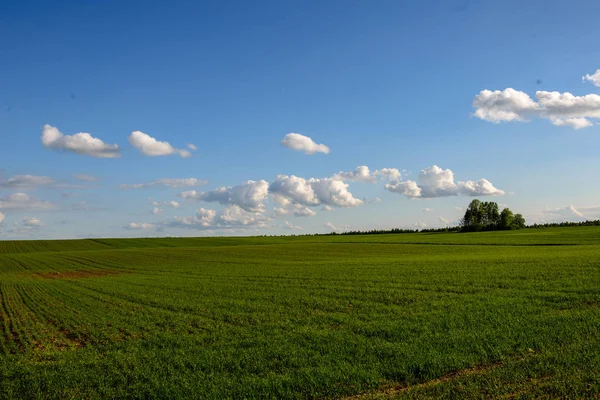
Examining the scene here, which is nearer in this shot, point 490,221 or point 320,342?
point 320,342

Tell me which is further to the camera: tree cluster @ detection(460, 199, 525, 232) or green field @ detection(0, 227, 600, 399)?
tree cluster @ detection(460, 199, 525, 232)

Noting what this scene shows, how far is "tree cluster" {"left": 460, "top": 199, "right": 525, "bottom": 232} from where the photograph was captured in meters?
156

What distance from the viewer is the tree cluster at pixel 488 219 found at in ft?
510

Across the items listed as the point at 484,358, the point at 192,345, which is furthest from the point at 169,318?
the point at 484,358

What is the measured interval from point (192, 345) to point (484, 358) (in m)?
9.46

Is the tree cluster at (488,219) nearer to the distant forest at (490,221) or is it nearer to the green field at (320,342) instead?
the distant forest at (490,221)

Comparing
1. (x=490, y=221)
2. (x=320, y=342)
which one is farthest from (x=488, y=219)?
(x=320, y=342)

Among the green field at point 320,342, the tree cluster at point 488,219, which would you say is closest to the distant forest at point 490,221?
the tree cluster at point 488,219

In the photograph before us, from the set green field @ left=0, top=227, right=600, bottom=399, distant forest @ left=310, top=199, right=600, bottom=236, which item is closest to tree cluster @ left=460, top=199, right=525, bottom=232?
distant forest @ left=310, top=199, right=600, bottom=236

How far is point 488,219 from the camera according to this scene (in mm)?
167500

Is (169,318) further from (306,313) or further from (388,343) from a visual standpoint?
(388,343)

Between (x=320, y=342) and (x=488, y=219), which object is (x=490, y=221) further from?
(x=320, y=342)

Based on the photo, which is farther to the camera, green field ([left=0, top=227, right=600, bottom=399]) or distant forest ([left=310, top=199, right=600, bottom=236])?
distant forest ([left=310, top=199, right=600, bottom=236])

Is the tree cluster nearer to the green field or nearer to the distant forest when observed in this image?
the distant forest
